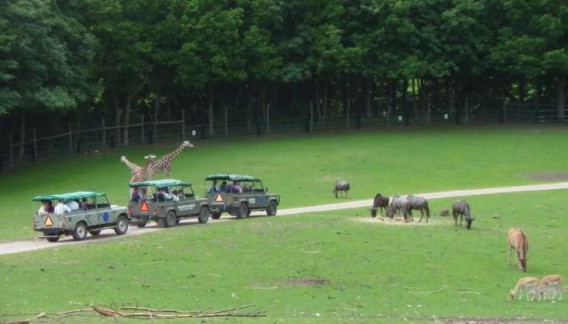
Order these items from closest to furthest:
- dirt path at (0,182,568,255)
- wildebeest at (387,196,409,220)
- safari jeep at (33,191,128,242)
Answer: dirt path at (0,182,568,255) < safari jeep at (33,191,128,242) < wildebeest at (387,196,409,220)

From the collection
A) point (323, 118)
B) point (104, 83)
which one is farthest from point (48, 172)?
point (323, 118)

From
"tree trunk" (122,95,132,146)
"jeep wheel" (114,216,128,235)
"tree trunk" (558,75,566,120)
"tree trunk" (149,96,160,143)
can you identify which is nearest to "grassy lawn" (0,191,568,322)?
"jeep wheel" (114,216,128,235)

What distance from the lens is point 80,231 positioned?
33344mm

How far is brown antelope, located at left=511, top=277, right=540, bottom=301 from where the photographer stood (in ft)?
71.9

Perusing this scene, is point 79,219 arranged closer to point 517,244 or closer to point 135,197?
point 135,197

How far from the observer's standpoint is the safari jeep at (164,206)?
3641 centimetres

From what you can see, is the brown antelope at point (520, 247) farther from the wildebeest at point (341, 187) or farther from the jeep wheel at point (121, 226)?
the wildebeest at point (341, 187)

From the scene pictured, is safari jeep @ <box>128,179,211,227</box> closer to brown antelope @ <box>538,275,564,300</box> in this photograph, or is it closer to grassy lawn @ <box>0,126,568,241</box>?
grassy lawn @ <box>0,126,568,241</box>

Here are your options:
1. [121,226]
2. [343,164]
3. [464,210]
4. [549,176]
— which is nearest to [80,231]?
[121,226]

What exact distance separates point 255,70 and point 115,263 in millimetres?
43046

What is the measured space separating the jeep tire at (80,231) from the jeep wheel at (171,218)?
3781 millimetres

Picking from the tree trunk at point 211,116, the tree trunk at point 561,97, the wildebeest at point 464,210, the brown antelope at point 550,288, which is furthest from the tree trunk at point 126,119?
the brown antelope at point 550,288

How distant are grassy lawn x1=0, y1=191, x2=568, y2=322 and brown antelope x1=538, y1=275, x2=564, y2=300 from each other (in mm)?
365

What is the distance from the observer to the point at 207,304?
21141 mm
